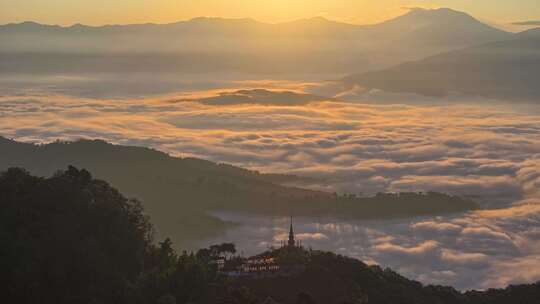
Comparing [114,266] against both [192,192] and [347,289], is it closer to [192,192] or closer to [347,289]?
[347,289]

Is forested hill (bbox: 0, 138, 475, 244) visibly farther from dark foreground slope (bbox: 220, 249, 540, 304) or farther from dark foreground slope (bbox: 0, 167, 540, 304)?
dark foreground slope (bbox: 0, 167, 540, 304)

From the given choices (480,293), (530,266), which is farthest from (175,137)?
(480,293)

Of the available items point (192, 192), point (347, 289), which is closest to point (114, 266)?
point (347, 289)

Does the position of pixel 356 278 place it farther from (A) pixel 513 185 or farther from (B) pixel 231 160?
(B) pixel 231 160

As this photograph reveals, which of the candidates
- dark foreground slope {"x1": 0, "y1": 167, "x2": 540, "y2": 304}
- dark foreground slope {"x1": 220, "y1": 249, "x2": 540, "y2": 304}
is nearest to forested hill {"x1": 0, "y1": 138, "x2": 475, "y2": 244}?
dark foreground slope {"x1": 220, "y1": 249, "x2": 540, "y2": 304}

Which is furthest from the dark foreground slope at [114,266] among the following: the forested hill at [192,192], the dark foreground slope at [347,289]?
the forested hill at [192,192]

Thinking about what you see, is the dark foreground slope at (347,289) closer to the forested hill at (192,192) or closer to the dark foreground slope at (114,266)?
the dark foreground slope at (114,266)
